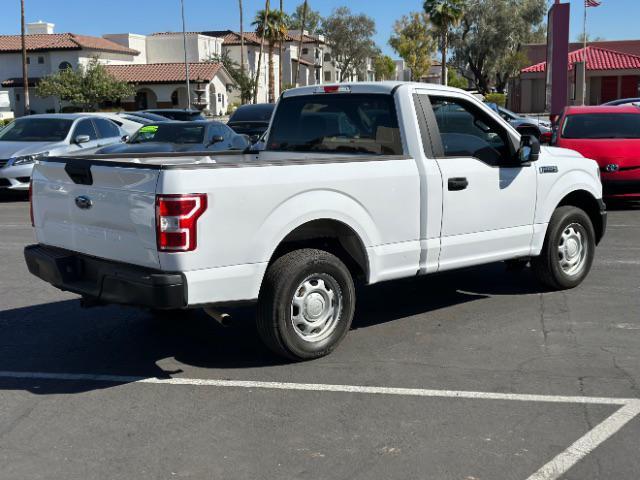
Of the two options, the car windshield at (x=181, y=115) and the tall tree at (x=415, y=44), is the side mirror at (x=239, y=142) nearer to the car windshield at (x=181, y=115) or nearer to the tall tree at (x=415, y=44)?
the car windshield at (x=181, y=115)

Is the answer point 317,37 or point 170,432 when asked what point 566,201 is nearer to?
point 170,432

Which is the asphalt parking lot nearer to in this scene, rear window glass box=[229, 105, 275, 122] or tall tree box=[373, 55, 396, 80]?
rear window glass box=[229, 105, 275, 122]

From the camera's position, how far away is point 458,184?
640 centimetres

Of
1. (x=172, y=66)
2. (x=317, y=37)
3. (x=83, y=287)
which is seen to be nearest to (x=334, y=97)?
(x=83, y=287)

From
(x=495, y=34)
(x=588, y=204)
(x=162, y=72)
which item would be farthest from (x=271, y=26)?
(x=588, y=204)

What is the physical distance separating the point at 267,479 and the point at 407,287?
4.38m

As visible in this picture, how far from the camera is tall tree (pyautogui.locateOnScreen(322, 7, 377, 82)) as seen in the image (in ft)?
327

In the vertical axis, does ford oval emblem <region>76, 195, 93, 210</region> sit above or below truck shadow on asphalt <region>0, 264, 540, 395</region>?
above

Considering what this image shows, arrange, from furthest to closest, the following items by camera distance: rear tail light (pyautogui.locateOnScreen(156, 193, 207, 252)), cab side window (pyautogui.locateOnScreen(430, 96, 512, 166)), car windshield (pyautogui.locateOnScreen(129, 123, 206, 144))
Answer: car windshield (pyautogui.locateOnScreen(129, 123, 206, 144)), cab side window (pyautogui.locateOnScreen(430, 96, 512, 166)), rear tail light (pyautogui.locateOnScreen(156, 193, 207, 252))

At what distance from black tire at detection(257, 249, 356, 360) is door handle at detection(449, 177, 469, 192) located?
45.9 inches

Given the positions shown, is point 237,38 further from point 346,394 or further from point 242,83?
point 346,394

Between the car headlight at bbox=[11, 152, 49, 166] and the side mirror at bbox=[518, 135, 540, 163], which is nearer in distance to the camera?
the side mirror at bbox=[518, 135, 540, 163]

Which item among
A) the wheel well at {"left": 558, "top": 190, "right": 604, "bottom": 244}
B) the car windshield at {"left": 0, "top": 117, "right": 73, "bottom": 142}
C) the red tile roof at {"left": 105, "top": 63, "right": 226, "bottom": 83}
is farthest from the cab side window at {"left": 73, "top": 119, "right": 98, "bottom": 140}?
the red tile roof at {"left": 105, "top": 63, "right": 226, "bottom": 83}

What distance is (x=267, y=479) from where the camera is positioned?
393 centimetres
